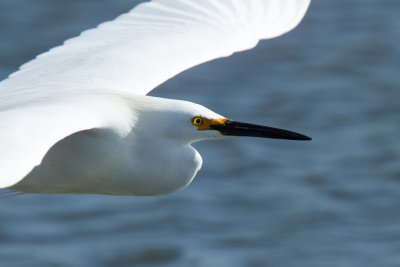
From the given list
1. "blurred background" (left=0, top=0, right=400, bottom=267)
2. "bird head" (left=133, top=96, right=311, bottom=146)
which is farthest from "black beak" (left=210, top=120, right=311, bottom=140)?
"blurred background" (left=0, top=0, right=400, bottom=267)

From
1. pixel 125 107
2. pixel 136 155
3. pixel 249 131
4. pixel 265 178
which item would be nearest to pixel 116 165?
pixel 136 155

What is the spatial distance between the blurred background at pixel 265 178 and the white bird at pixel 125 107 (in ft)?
7.15

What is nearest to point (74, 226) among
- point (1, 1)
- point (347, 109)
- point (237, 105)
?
point (237, 105)

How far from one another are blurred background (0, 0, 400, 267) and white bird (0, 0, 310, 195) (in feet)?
7.15

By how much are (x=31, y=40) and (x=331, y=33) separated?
343 centimetres

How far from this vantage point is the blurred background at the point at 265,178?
28.1ft

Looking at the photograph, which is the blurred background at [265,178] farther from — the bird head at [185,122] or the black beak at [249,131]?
the bird head at [185,122]

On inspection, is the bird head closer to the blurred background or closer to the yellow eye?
the yellow eye

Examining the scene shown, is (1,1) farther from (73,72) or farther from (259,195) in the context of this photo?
(73,72)

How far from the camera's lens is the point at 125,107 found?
5672 mm

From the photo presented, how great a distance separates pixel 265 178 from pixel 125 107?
3856 millimetres

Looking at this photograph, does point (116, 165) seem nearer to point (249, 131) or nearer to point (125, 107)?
point (125, 107)

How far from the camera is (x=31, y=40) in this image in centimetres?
1123

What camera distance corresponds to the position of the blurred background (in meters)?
8.58
